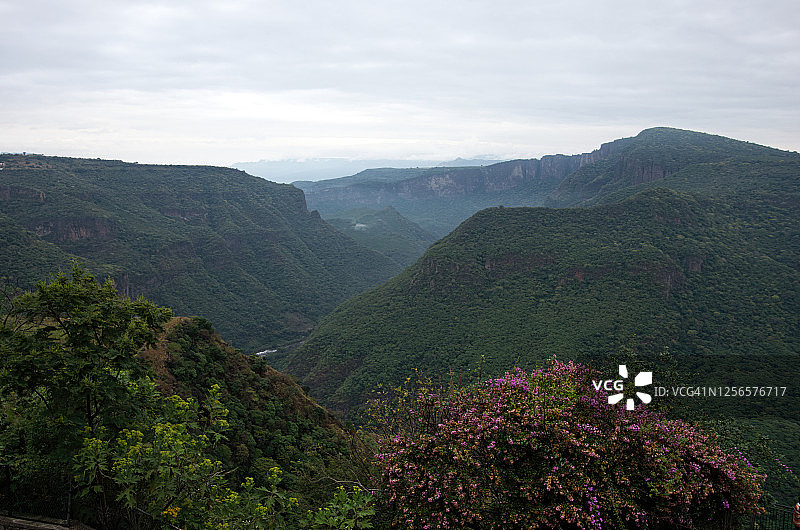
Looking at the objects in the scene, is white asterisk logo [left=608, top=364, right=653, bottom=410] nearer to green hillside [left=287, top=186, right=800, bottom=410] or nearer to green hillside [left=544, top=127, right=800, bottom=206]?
green hillside [left=287, top=186, right=800, bottom=410]

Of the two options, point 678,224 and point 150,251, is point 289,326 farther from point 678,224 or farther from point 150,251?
point 678,224

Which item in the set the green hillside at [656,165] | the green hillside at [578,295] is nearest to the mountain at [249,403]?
the green hillside at [578,295]

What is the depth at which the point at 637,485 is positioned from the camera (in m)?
9.08

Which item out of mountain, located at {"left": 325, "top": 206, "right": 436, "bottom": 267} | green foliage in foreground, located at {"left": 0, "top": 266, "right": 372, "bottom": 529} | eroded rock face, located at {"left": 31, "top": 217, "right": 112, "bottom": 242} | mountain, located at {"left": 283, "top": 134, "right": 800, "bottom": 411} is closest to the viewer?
green foliage in foreground, located at {"left": 0, "top": 266, "right": 372, "bottom": 529}

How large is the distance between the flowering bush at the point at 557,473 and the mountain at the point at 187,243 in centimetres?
6406

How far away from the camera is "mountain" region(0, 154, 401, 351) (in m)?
77.0

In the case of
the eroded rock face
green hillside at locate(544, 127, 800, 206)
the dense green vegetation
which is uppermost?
green hillside at locate(544, 127, 800, 206)

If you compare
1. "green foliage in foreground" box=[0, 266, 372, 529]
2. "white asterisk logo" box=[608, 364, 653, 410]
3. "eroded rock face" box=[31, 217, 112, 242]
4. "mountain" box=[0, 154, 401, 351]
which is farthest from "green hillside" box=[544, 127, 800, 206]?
"eroded rock face" box=[31, 217, 112, 242]

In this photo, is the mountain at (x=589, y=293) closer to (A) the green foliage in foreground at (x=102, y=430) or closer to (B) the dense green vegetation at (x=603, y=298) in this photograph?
(B) the dense green vegetation at (x=603, y=298)

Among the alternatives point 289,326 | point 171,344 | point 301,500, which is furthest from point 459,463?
point 289,326

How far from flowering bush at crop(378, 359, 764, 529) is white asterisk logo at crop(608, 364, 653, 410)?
849 millimetres

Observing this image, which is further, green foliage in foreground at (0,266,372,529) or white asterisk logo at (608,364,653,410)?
white asterisk logo at (608,364,653,410)

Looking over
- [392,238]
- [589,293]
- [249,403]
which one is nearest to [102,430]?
[249,403]

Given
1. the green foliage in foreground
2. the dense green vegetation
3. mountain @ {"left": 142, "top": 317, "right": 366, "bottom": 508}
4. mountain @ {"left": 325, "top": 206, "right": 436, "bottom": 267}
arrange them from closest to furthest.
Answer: the green foliage in foreground → mountain @ {"left": 142, "top": 317, "right": 366, "bottom": 508} → the dense green vegetation → mountain @ {"left": 325, "top": 206, "right": 436, "bottom": 267}
